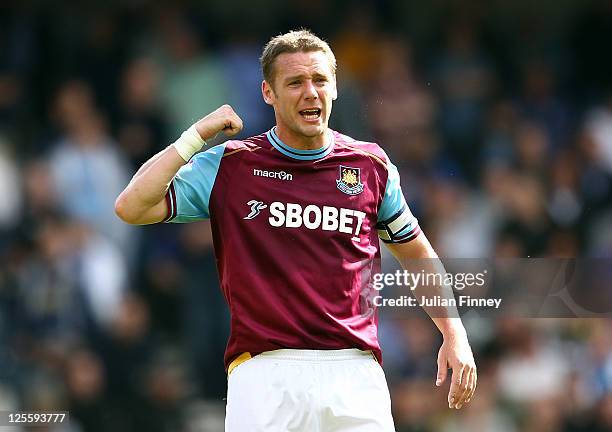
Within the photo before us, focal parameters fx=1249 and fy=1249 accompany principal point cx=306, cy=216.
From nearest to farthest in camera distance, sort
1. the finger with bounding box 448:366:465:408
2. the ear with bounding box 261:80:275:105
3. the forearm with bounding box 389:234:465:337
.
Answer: the finger with bounding box 448:366:465:408
the ear with bounding box 261:80:275:105
the forearm with bounding box 389:234:465:337

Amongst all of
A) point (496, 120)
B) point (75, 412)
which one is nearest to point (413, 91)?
point (496, 120)

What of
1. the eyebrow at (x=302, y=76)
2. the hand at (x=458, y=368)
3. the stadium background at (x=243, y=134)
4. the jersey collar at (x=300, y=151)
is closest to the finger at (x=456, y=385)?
the hand at (x=458, y=368)

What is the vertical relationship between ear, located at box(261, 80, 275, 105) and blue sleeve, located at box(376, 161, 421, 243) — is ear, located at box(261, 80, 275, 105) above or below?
above

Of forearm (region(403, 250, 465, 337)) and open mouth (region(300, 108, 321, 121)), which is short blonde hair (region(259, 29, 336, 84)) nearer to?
open mouth (region(300, 108, 321, 121))

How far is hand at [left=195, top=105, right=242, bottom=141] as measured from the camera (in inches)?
197

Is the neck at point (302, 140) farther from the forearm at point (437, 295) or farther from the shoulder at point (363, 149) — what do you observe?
the forearm at point (437, 295)

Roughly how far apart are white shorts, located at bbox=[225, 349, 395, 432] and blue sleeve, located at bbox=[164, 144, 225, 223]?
Result: 0.66 metres

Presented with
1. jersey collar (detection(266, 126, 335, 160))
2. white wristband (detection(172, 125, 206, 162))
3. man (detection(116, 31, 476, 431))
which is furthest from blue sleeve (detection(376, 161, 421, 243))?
white wristband (detection(172, 125, 206, 162))

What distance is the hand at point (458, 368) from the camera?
5.11 meters

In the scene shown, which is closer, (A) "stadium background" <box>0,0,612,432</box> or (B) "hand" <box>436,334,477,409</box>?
(B) "hand" <box>436,334,477,409</box>

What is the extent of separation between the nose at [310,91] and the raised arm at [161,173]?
0.31 metres

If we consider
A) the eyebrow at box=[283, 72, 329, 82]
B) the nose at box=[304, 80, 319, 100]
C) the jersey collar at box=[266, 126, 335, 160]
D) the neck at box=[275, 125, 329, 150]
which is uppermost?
the eyebrow at box=[283, 72, 329, 82]

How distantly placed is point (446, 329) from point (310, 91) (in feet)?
3.79

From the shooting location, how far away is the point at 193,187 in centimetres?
511
